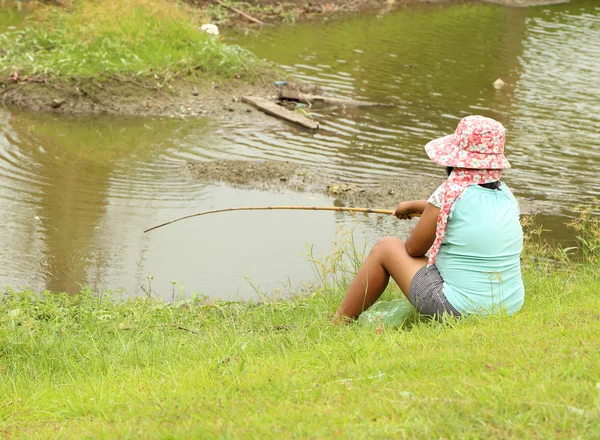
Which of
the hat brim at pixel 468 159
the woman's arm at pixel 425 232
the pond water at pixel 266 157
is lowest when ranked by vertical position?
the pond water at pixel 266 157

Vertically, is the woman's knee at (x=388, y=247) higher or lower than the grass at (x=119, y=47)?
lower

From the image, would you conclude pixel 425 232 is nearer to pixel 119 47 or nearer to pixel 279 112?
pixel 279 112

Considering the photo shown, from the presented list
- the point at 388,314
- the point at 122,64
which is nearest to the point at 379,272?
the point at 388,314

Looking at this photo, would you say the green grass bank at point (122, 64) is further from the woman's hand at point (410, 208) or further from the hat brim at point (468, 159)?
the hat brim at point (468, 159)

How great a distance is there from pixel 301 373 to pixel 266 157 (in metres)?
6.21

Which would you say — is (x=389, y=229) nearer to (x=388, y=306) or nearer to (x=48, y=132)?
(x=388, y=306)

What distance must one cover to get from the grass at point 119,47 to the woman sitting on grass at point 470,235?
7.98 metres

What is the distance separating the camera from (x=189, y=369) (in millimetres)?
3992

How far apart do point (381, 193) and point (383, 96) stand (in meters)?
4.46

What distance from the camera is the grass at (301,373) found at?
3.01m

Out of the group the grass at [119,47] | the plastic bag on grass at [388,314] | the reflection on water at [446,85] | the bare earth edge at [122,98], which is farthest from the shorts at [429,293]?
the grass at [119,47]

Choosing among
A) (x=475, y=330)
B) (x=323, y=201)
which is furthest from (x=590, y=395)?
(x=323, y=201)

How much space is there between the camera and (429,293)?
14.6ft

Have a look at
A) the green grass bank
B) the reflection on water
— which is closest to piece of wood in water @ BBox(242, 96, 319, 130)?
the reflection on water
